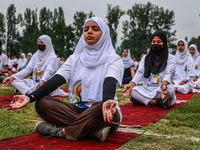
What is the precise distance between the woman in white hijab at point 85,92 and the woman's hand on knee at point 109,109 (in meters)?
0.08

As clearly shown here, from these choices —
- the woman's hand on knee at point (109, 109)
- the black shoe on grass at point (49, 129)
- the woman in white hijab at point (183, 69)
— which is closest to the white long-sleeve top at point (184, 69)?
the woman in white hijab at point (183, 69)

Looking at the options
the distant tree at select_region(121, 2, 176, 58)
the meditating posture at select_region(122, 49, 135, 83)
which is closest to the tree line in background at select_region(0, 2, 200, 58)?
the distant tree at select_region(121, 2, 176, 58)

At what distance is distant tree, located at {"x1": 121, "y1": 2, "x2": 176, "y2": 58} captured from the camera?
40219 mm

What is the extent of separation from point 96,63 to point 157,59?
2.66 meters

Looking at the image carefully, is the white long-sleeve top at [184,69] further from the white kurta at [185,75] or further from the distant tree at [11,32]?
the distant tree at [11,32]

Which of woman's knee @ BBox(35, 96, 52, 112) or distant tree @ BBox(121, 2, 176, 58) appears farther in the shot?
distant tree @ BBox(121, 2, 176, 58)

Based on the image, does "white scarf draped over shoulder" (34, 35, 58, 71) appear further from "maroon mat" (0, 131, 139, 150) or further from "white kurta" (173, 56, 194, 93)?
"white kurta" (173, 56, 194, 93)

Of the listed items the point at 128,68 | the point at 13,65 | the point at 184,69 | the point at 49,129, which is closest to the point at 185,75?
the point at 184,69

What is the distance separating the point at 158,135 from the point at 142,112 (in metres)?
1.51

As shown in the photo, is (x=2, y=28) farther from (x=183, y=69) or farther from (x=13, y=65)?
(x=183, y=69)

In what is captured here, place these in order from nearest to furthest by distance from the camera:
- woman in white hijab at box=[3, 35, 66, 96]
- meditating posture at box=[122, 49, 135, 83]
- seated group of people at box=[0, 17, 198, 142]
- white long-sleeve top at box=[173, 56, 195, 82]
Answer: seated group of people at box=[0, 17, 198, 142] → woman in white hijab at box=[3, 35, 66, 96] → white long-sleeve top at box=[173, 56, 195, 82] → meditating posture at box=[122, 49, 135, 83]

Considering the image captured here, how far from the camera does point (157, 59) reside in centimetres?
522

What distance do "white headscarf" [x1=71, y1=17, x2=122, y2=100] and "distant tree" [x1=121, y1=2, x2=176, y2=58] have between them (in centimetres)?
3651

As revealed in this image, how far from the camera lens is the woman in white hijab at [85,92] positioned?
2525 mm
